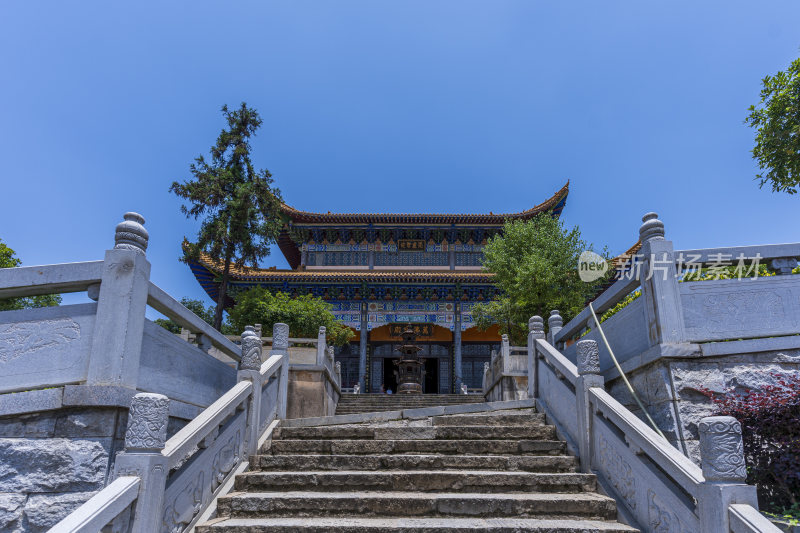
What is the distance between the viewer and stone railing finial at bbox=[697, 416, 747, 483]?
2.98 m

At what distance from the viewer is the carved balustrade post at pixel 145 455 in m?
3.28

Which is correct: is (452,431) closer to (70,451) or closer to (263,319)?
(70,451)

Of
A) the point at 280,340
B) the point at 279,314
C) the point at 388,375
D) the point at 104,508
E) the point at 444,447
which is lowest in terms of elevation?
the point at 104,508

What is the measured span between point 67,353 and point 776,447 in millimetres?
5643

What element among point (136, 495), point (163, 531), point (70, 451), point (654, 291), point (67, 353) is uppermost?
point (654, 291)

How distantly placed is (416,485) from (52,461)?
9.57ft

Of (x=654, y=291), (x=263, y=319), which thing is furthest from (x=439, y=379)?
(x=654, y=291)

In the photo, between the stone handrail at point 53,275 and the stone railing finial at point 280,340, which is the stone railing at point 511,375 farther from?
the stone handrail at point 53,275

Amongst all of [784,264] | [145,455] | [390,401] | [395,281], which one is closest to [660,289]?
[784,264]

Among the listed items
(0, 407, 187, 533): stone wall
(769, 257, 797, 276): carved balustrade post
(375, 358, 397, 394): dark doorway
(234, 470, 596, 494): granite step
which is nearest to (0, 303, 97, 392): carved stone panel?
(0, 407, 187, 533): stone wall

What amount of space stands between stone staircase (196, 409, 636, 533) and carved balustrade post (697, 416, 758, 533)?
35.7 inches

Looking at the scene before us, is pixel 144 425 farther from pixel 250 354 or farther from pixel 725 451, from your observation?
pixel 725 451

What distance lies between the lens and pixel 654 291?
4.93 meters

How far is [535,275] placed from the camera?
13.9m
